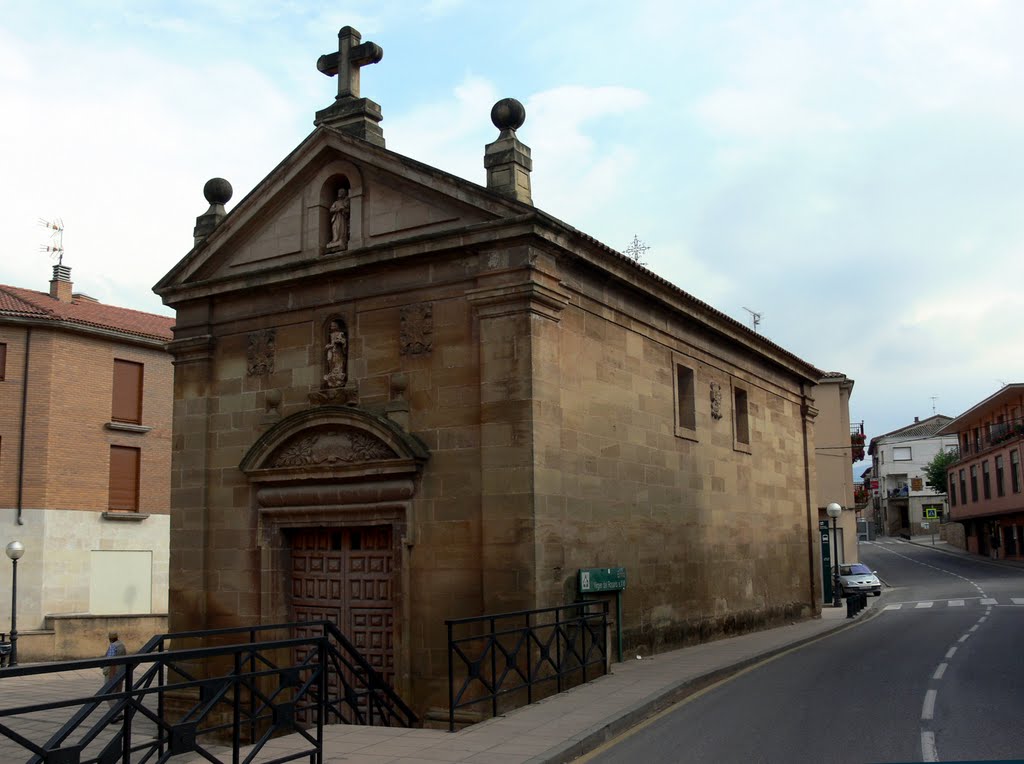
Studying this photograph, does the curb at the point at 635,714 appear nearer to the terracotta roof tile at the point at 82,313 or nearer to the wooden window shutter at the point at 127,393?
the terracotta roof tile at the point at 82,313

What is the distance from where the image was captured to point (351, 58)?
14.9 m

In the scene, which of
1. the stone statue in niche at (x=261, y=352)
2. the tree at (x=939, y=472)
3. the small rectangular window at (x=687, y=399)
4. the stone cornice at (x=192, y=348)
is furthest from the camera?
the tree at (x=939, y=472)

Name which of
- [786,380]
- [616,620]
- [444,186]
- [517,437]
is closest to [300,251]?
[444,186]

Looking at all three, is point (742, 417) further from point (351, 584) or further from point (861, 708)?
point (861, 708)

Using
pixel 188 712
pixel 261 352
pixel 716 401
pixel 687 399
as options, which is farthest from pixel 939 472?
pixel 188 712

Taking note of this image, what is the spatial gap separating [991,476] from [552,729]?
50498 mm

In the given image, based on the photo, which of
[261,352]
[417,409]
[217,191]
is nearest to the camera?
[417,409]

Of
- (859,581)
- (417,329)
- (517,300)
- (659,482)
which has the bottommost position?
(859,581)

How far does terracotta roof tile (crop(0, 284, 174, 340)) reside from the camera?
2647 centimetres

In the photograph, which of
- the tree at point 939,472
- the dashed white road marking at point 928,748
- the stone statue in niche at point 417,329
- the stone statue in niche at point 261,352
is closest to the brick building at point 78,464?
the stone statue in niche at point 261,352

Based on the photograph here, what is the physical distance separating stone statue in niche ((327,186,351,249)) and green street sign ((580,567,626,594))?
19.2ft

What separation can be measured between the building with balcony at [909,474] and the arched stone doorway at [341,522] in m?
78.1

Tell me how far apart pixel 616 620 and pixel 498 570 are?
104 inches

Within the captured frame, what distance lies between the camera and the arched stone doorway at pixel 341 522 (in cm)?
1281
